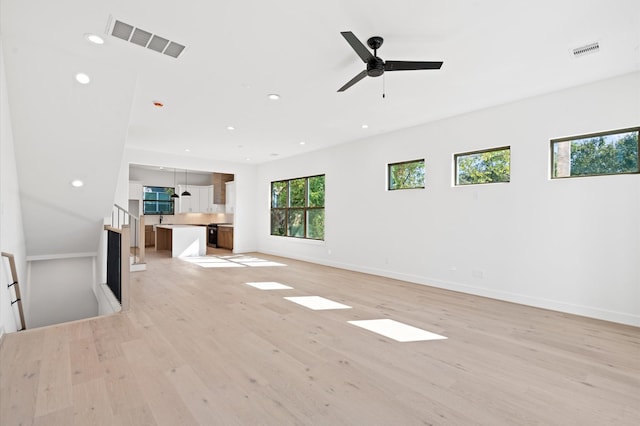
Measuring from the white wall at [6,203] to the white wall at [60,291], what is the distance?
5.71ft

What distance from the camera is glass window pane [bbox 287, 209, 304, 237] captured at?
27.1 ft

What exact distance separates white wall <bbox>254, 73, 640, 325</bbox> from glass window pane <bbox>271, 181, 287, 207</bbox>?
284cm

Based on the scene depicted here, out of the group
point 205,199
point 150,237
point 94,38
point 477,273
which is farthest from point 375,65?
point 150,237

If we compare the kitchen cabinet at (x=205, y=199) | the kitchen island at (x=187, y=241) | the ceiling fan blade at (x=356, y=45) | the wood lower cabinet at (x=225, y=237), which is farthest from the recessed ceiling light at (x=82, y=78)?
the kitchen cabinet at (x=205, y=199)

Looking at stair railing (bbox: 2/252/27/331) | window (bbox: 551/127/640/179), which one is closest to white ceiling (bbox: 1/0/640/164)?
window (bbox: 551/127/640/179)

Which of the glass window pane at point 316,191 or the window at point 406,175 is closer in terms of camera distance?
the window at point 406,175

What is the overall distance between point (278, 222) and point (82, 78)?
6160 mm

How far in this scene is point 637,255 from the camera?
3.37m

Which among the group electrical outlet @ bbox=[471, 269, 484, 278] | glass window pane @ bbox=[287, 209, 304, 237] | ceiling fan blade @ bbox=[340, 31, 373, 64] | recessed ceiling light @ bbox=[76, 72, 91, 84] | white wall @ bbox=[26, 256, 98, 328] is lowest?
white wall @ bbox=[26, 256, 98, 328]

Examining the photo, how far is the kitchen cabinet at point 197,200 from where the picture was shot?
1069 centimetres

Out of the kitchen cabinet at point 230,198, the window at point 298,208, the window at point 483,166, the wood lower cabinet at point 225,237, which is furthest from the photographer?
the wood lower cabinet at point 225,237

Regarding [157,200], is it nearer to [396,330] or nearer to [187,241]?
[187,241]

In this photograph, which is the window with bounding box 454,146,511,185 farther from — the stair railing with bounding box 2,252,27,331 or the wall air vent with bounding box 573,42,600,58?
the stair railing with bounding box 2,252,27,331

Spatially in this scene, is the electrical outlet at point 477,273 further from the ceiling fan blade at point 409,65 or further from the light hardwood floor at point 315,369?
the ceiling fan blade at point 409,65
